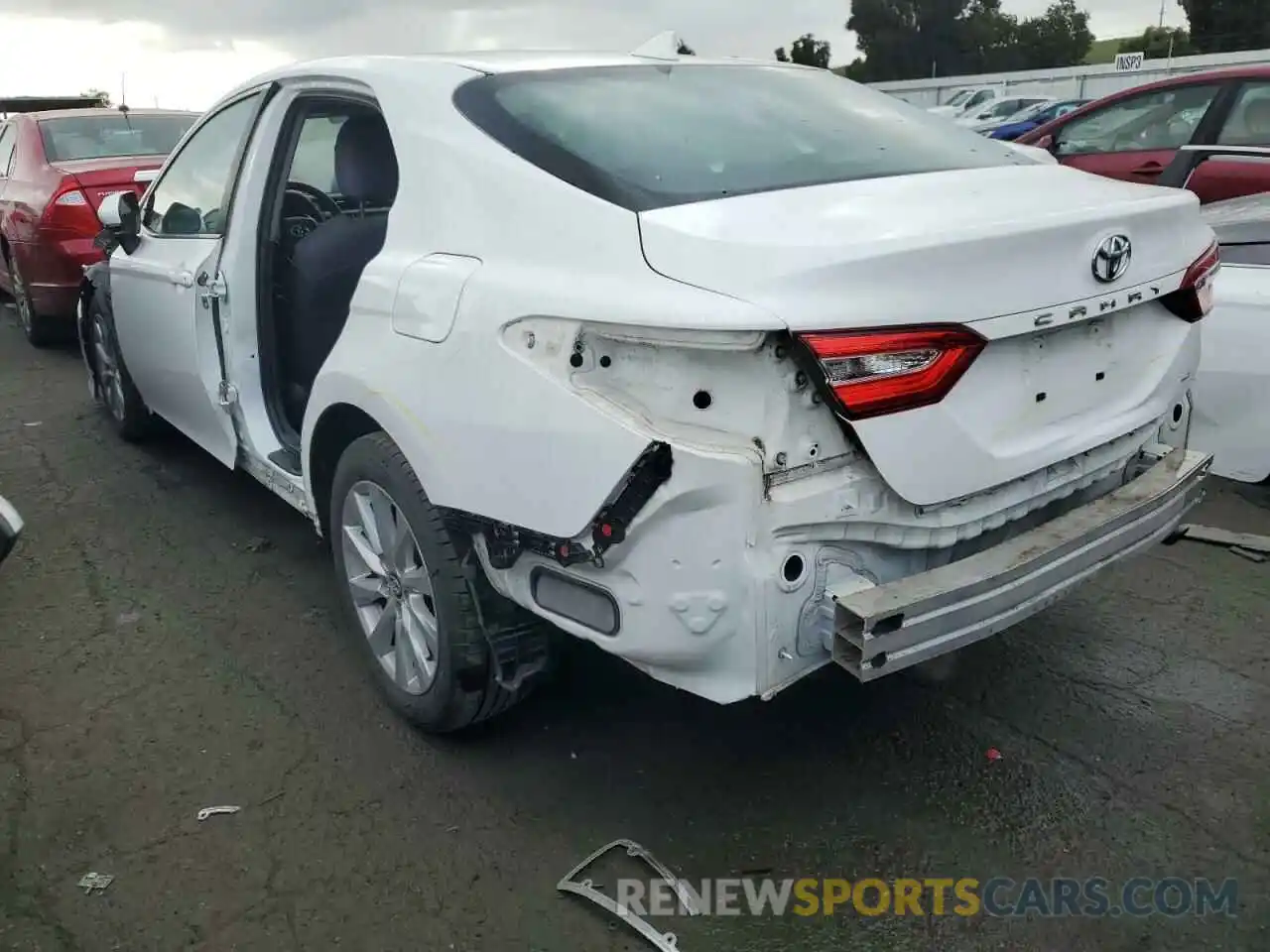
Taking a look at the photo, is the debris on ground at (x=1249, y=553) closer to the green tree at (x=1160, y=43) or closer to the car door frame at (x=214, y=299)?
the car door frame at (x=214, y=299)

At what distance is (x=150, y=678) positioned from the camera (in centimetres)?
334

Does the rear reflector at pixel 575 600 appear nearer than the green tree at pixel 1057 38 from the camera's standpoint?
Yes

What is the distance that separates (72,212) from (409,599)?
5367 mm

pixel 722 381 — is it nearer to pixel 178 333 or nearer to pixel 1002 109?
pixel 178 333

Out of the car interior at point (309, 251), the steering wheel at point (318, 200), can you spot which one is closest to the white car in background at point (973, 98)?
the steering wheel at point (318, 200)

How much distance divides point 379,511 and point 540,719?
0.72 meters

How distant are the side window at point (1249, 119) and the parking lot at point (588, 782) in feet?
13.2

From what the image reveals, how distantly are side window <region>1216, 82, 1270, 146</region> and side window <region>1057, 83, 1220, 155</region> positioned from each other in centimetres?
19

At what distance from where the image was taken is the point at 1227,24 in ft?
156

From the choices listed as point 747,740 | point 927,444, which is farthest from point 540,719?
point 927,444

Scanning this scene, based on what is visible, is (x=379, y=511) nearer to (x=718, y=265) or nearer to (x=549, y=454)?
(x=549, y=454)

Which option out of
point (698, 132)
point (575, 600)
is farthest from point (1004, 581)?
point (698, 132)

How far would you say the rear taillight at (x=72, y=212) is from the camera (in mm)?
6930

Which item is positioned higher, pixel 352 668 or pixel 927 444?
pixel 927 444
